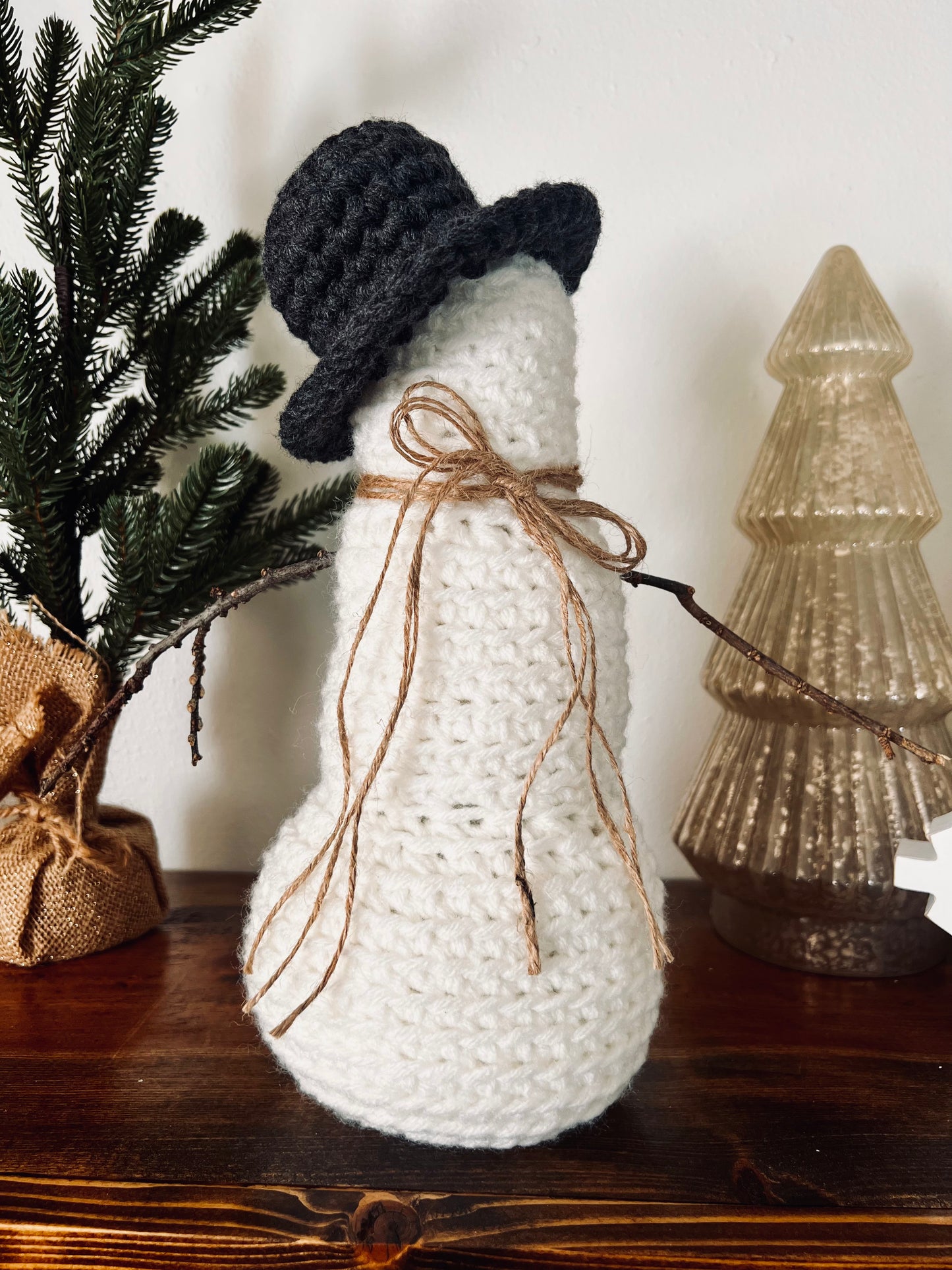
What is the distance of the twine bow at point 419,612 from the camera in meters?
0.42

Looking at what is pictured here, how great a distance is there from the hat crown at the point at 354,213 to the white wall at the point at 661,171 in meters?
0.32

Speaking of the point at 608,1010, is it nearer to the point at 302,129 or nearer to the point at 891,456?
the point at 891,456

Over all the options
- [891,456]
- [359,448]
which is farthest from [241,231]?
[891,456]

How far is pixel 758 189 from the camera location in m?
0.75

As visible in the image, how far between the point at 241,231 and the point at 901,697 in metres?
0.63

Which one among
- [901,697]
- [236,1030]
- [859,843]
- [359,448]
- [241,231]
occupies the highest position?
[241,231]

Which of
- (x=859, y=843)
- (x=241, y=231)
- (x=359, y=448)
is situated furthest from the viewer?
(x=241, y=231)

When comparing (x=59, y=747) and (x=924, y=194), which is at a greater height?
(x=924, y=194)

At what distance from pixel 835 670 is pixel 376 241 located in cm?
42

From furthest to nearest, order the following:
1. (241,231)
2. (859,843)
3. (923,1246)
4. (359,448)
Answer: (241,231)
(859,843)
(359,448)
(923,1246)

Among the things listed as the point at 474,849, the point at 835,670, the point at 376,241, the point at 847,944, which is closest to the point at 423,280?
the point at 376,241

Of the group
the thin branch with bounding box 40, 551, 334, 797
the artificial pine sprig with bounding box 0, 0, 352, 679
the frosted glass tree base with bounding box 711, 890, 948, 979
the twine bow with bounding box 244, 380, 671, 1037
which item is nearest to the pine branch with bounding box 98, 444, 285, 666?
the artificial pine sprig with bounding box 0, 0, 352, 679

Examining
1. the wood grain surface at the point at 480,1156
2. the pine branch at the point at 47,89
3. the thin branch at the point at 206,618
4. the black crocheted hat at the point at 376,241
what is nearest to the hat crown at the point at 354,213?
the black crocheted hat at the point at 376,241

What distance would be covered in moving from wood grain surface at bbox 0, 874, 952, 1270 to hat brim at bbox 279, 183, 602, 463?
368mm
